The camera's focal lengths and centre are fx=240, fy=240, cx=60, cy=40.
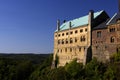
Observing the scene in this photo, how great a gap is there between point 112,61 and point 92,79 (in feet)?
21.6

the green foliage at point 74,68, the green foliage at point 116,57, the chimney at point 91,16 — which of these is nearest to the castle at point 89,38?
the chimney at point 91,16

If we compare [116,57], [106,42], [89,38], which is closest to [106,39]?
[106,42]

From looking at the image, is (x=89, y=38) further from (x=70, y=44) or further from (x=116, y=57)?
(x=116, y=57)

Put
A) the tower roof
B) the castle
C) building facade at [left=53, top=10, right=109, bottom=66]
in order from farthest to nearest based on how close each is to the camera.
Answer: building facade at [left=53, top=10, right=109, bottom=66] → the tower roof → the castle

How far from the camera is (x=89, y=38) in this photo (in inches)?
2611

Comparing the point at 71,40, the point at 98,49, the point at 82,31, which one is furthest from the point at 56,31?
the point at 98,49

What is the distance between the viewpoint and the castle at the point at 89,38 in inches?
2367

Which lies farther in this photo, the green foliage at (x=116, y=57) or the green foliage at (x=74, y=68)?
Result: the green foliage at (x=74, y=68)

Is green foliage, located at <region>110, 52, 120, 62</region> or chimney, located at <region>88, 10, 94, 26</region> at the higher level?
chimney, located at <region>88, 10, 94, 26</region>

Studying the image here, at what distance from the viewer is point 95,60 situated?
61.8 metres

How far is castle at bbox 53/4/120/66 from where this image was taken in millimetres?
60125

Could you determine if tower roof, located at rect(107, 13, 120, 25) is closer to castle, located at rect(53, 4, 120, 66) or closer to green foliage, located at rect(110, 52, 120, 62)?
castle, located at rect(53, 4, 120, 66)

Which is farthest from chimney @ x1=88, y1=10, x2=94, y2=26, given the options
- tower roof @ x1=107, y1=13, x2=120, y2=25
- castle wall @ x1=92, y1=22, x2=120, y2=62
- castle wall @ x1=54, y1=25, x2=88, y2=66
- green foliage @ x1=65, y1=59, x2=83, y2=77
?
green foliage @ x1=65, y1=59, x2=83, y2=77

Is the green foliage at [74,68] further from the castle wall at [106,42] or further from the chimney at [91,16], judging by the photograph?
the chimney at [91,16]
